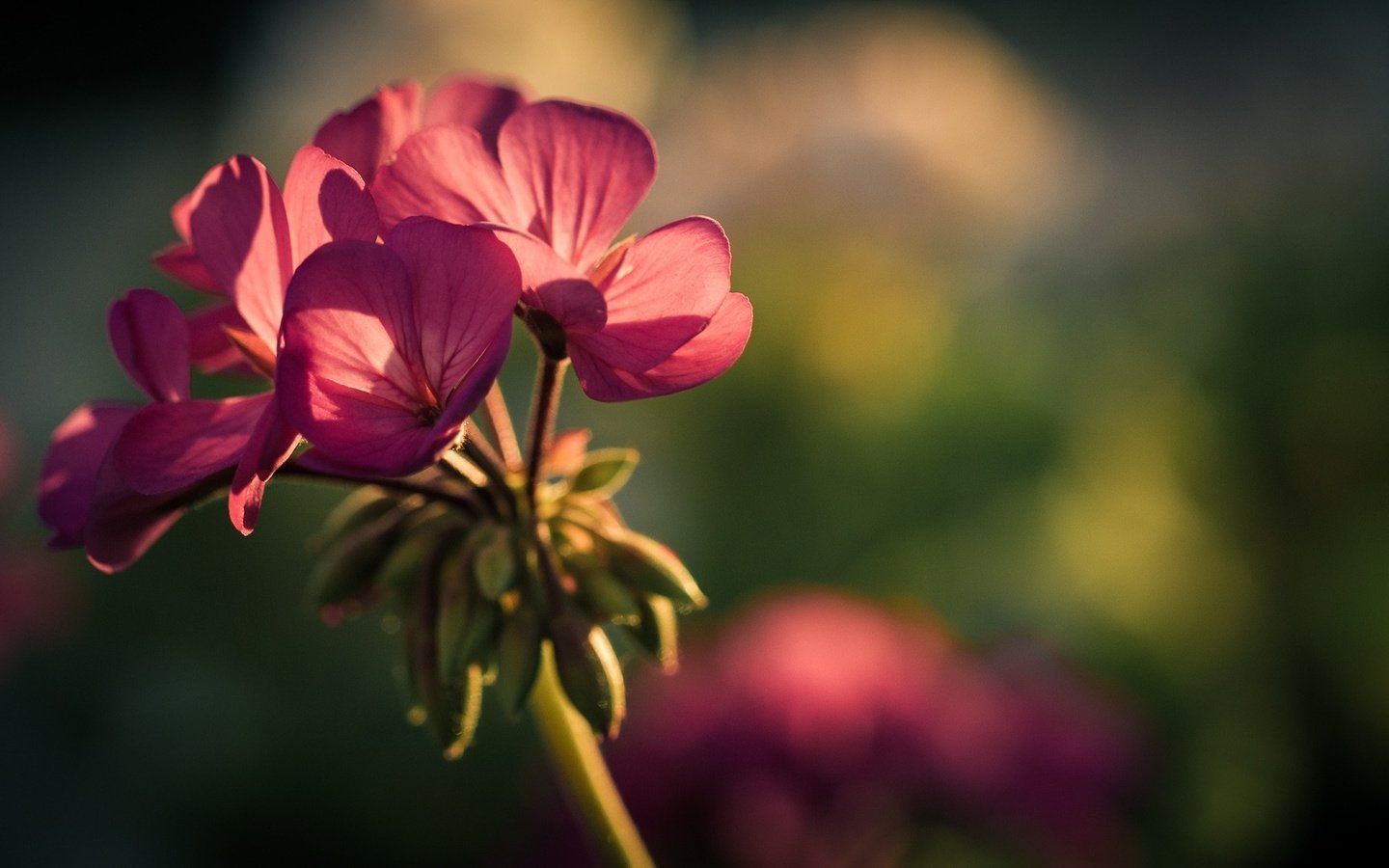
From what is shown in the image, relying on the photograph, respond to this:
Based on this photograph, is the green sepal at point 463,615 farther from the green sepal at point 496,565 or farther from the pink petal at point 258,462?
the pink petal at point 258,462

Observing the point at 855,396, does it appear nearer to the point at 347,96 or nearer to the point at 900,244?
the point at 900,244

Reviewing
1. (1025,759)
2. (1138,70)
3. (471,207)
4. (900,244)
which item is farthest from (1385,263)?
(1138,70)

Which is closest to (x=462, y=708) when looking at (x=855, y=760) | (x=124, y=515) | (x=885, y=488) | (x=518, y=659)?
(x=518, y=659)

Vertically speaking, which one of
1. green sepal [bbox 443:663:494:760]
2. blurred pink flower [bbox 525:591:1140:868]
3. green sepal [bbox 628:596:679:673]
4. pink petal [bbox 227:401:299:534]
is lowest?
blurred pink flower [bbox 525:591:1140:868]

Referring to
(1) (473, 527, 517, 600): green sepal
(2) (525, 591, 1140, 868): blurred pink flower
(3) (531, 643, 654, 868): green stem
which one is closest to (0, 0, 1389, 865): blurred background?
(2) (525, 591, 1140, 868): blurred pink flower

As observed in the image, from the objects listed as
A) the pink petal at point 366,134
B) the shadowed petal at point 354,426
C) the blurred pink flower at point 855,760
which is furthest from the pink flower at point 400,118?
the blurred pink flower at point 855,760

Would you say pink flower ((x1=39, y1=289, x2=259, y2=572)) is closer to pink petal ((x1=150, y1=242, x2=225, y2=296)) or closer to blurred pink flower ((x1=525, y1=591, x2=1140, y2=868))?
pink petal ((x1=150, y1=242, x2=225, y2=296))

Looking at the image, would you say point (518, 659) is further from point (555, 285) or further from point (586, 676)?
point (555, 285)
